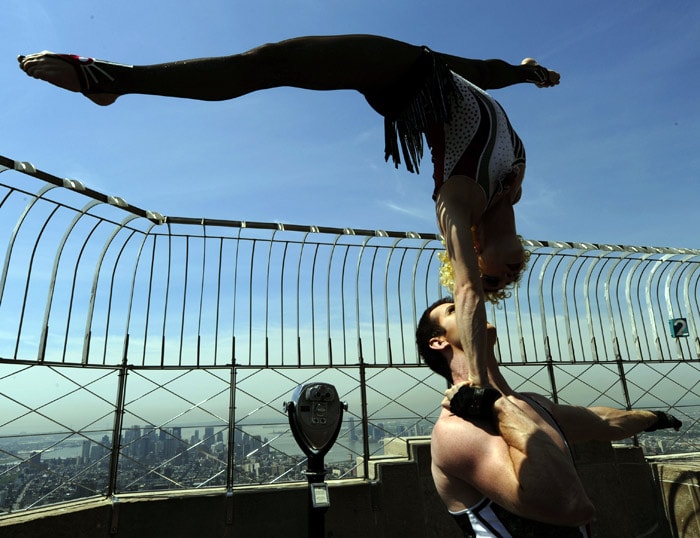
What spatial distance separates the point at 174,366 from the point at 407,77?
3.24 m

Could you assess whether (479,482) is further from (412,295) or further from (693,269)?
(693,269)

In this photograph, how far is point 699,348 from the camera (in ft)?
19.4

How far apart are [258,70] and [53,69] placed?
66cm

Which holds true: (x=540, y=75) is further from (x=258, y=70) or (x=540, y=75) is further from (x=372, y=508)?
(x=372, y=508)

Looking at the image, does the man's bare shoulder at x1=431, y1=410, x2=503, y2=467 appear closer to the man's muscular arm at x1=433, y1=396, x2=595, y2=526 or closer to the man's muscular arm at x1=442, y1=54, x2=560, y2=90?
the man's muscular arm at x1=433, y1=396, x2=595, y2=526

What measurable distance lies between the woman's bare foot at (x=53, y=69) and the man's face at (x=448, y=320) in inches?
65.0

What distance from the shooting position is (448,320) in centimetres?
212

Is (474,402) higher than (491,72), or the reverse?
(491,72)

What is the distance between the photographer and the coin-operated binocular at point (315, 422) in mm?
3023

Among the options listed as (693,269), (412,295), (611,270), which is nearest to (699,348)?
(693,269)

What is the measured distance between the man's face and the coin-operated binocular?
123 cm

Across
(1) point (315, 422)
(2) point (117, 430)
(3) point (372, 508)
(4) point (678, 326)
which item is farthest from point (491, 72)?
(4) point (678, 326)

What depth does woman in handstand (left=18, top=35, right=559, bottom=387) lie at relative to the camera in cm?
163

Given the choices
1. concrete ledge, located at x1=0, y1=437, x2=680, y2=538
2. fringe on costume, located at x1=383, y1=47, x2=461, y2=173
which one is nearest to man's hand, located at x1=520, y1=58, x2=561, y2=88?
fringe on costume, located at x1=383, y1=47, x2=461, y2=173
